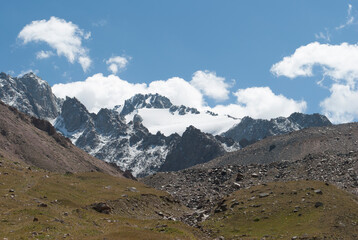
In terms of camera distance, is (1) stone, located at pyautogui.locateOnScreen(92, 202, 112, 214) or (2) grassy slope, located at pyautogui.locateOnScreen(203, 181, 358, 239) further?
(1) stone, located at pyautogui.locateOnScreen(92, 202, 112, 214)

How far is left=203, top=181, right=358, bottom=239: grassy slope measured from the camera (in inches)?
2095

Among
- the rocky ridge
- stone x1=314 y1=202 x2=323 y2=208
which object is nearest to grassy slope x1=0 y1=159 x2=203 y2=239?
the rocky ridge

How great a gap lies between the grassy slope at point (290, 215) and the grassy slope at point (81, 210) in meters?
7.30

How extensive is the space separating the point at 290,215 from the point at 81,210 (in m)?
28.9

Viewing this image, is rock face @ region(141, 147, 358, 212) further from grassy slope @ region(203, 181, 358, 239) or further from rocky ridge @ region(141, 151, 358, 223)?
grassy slope @ region(203, 181, 358, 239)

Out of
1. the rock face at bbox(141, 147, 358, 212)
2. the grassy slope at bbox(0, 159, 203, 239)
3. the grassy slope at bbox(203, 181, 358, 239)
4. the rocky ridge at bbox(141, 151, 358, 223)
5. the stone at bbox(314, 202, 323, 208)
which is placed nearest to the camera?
the grassy slope at bbox(0, 159, 203, 239)

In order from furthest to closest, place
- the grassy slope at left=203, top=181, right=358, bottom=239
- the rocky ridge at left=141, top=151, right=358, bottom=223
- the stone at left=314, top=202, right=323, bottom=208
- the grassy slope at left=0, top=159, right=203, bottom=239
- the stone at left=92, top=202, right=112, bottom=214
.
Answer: the rocky ridge at left=141, top=151, right=358, bottom=223
the stone at left=92, top=202, right=112, bottom=214
the stone at left=314, top=202, right=323, bottom=208
the grassy slope at left=203, top=181, right=358, bottom=239
the grassy slope at left=0, top=159, right=203, bottom=239

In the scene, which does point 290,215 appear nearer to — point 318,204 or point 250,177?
point 318,204

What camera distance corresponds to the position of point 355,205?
60.2 m

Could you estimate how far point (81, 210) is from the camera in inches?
2336

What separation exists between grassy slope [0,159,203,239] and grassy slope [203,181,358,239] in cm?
730

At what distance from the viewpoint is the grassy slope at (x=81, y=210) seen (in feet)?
142

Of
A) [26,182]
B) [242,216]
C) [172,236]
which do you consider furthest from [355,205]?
[26,182]

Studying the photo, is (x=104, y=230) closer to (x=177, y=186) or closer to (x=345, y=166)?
(x=345, y=166)
